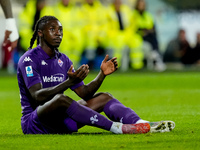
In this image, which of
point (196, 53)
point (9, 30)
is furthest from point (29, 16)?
point (9, 30)

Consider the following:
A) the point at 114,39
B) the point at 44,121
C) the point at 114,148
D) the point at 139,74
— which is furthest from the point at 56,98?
the point at 114,39

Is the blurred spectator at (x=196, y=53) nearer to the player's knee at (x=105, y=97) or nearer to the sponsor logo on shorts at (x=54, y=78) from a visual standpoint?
the player's knee at (x=105, y=97)

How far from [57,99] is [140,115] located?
3.14 m

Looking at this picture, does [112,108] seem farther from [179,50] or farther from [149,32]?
[179,50]

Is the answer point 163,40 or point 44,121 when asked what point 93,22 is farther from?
point 44,121

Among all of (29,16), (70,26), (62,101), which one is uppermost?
(62,101)

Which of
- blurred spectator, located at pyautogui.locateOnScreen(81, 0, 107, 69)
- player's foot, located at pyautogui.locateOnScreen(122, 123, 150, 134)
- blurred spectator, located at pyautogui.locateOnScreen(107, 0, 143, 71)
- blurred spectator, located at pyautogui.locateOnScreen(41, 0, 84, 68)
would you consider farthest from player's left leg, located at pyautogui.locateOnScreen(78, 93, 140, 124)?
blurred spectator, located at pyautogui.locateOnScreen(107, 0, 143, 71)

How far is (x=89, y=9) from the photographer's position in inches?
839

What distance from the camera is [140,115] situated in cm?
918

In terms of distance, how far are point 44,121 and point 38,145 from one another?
0.66 m

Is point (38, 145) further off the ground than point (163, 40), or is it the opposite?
point (38, 145)

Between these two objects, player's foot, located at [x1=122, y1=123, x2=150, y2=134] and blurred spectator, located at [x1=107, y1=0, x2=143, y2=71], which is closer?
player's foot, located at [x1=122, y1=123, x2=150, y2=134]

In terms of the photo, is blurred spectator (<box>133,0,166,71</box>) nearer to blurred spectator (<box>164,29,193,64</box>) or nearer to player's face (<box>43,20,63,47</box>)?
blurred spectator (<box>164,29,193,64</box>)

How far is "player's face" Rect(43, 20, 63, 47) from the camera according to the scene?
6.62 metres
